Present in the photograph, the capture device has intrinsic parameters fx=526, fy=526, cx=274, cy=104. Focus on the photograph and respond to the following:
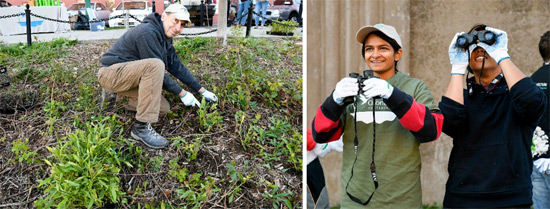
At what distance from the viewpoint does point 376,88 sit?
1.79 meters

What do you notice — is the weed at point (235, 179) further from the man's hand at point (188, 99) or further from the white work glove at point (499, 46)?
the white work glove at point (499, 46)

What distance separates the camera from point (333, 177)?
2.97m

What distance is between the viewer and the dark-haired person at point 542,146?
246 centimetres

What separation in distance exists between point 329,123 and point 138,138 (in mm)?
1947

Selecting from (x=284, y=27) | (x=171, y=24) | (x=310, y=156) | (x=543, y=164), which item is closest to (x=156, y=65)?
(x=171, y=24)

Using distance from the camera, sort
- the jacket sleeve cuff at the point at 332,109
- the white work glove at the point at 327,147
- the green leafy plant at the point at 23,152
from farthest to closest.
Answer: the green leafy plant at the point at 23,152 < the white work glove at the point at 327,147 < the jacket sleeve cuff at the point at 332,109

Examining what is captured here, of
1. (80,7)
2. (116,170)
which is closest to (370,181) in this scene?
(116,170)

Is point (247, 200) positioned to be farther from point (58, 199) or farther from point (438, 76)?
point (438, 76)

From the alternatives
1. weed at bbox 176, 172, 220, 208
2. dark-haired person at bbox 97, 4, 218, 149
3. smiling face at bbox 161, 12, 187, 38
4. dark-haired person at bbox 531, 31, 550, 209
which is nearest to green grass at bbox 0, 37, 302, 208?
weed at bbox 176, 172, 220, 208

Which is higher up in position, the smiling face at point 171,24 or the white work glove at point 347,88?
the smiling face at point 171,24

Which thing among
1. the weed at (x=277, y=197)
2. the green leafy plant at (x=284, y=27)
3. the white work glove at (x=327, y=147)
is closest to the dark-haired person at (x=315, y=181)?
the white work glove at (x=327, y=147)

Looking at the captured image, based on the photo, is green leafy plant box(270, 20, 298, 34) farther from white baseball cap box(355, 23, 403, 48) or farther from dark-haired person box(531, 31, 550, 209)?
white baseball cap box(355, 23, 403, 48)

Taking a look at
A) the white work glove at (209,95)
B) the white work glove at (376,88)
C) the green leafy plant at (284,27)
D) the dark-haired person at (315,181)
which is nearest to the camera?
the white work glove at (376,88)

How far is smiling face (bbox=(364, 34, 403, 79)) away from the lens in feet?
6.70
